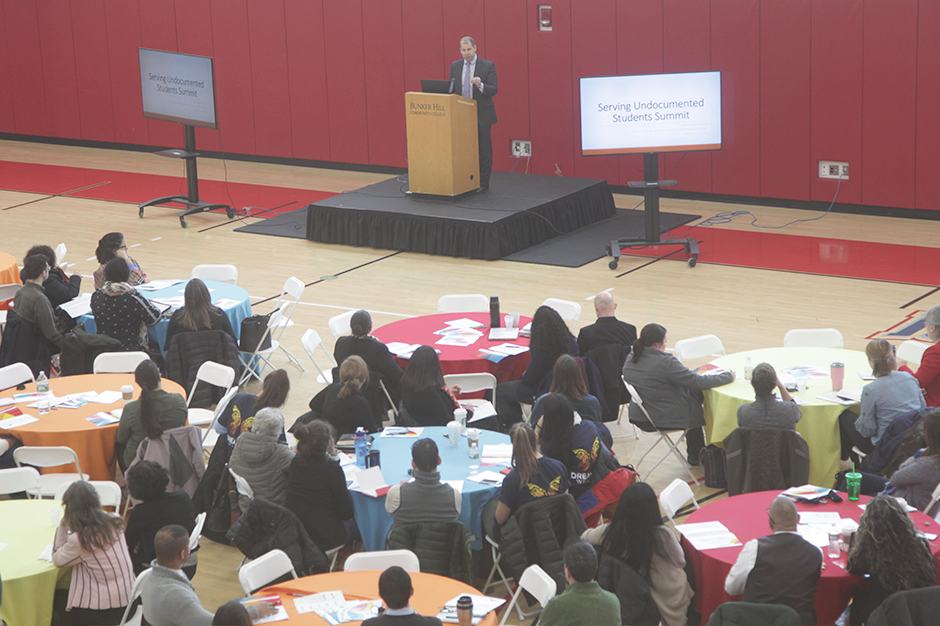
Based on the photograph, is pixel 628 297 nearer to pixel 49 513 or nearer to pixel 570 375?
pixel 570 375

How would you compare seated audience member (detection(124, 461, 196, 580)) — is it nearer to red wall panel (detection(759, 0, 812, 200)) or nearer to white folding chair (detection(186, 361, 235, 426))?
white folding chair (detection(186, 361, 235, 426))

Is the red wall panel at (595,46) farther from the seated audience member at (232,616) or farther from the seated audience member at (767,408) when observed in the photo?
the seated audience member at (232,616)

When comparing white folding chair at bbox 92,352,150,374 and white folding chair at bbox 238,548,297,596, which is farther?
white folding chair at bbox 92,352,150,374

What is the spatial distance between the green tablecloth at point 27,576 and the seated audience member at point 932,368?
483 centimetres

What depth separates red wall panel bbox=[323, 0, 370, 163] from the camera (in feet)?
54.1

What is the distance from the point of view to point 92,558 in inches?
197

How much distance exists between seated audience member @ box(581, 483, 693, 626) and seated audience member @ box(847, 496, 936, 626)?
787 mm

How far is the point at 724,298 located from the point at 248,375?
4.67 m

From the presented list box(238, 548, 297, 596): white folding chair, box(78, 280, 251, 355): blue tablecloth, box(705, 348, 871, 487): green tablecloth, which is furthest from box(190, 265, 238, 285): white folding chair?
box(238, 548, 297, 596): white folding chair

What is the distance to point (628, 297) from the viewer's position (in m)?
10.6

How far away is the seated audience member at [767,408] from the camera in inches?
233

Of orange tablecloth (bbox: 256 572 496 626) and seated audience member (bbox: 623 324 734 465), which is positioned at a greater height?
seated audience member (bbox: 623 324 734 465)

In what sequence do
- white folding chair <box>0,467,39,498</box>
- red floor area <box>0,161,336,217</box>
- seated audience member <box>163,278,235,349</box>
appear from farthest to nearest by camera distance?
red floor area <box>0,161,336,217</box> < seated audience member <box>163,278,235,349</box> < white folding chair <box>0,467,39,498</box>

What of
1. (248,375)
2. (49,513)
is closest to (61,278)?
(248,375)
